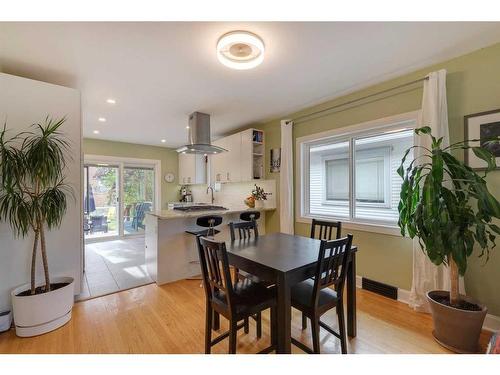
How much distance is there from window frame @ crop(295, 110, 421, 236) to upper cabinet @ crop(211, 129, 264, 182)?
34.1 inches

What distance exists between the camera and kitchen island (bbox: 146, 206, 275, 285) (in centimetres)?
307

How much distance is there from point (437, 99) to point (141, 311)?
3612 mm

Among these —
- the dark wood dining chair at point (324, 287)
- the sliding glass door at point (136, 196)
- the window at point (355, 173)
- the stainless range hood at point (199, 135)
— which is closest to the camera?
the dark wood dining chair at point (324, 287)

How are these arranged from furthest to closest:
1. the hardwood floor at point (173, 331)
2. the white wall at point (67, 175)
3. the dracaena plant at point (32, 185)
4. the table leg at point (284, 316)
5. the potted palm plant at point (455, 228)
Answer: the white wall at point (67, 175) → the dracaena plant at point (32, 185) → the hardwood floor at point (173, 331) → the potted palm plant at point (455, 228) → the table leg at point (284, 316)

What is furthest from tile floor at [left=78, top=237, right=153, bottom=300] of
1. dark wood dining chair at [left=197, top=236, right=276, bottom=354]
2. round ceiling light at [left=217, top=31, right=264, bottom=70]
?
round ceiling light at [left=217, top=31, right=264, bottom=70]

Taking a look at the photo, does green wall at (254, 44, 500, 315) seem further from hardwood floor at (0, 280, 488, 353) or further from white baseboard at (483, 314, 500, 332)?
hardwood floor at (0, 280, 488, 353)

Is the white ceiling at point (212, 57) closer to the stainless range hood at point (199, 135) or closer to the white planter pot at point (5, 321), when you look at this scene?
the stainless range hood at point (199, 135)

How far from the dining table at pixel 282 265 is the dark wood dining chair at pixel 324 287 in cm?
9

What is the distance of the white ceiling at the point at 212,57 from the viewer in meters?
1.77

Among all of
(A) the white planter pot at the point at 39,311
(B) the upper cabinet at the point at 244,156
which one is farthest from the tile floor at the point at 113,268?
(B) the upper cabinet at the point at 244,156

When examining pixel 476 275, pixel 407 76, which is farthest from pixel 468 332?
pixel 407 76

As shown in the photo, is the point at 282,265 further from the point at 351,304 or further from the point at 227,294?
the point at 351,304

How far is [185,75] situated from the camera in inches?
98.0

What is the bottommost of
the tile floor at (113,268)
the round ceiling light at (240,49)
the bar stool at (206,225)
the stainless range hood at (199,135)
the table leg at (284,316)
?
the tile floor at (113,268)
